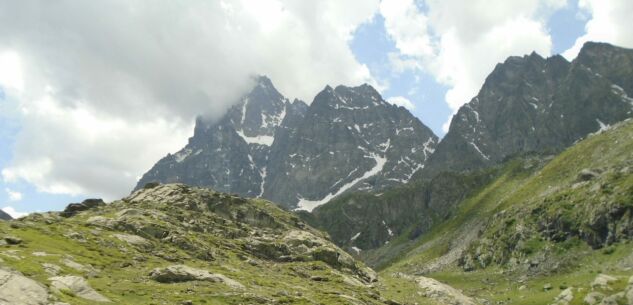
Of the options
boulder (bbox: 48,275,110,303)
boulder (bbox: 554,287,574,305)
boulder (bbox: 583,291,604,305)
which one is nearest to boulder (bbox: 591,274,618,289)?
boulder (bbox: 583,291,604,305)

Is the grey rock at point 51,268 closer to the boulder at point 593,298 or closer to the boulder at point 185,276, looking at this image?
the boulder at point 185,276

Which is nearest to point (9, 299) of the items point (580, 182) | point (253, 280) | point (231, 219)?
point (253, 280)

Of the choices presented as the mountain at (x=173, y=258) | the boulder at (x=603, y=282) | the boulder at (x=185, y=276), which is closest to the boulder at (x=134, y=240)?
the mountain at (x=173, y=258)

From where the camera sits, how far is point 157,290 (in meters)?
63.8

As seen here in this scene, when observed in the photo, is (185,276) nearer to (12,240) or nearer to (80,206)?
(12,240)

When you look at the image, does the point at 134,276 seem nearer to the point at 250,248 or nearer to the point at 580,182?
the point at 250,248

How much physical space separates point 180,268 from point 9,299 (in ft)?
107

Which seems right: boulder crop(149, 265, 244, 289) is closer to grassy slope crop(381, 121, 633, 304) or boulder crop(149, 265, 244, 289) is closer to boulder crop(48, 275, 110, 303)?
boulder crop(48, 275, 110, 303)

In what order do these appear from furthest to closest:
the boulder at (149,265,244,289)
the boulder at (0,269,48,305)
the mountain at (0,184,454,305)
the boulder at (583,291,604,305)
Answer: the boulder at (583,291,604,305)
the boulder at (149,265,244,289)
the mountain at (0,184,454,305)
the boulder at (0,269,48,305)

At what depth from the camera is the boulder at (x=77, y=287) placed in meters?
54.7

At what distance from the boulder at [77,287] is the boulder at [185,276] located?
13.1 meters

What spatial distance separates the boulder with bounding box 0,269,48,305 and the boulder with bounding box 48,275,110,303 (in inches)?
126

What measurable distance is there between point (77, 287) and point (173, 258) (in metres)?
33.7

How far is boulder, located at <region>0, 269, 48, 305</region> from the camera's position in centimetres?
4522
